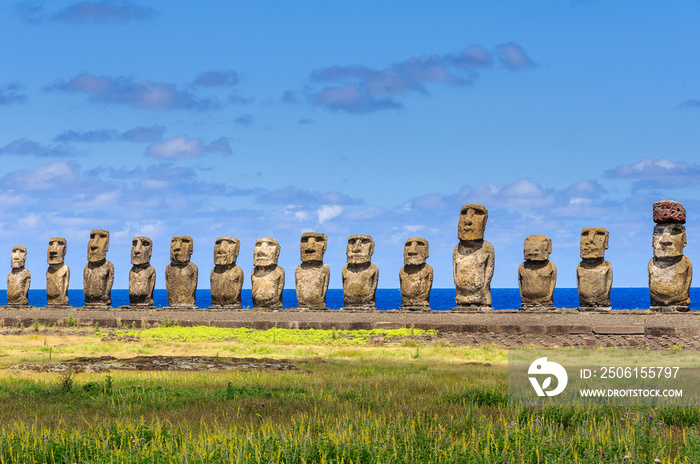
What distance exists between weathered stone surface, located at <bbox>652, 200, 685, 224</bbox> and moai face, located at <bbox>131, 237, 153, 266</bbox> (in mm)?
17821

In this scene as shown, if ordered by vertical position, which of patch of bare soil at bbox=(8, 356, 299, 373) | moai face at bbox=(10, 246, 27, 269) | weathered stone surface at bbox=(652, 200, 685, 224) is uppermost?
weathered stone surface at bbox=(652, 200, 685, 224)

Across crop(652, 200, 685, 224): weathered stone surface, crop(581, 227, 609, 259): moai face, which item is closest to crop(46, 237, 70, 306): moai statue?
crop(581, 227, 609, 259): moai face

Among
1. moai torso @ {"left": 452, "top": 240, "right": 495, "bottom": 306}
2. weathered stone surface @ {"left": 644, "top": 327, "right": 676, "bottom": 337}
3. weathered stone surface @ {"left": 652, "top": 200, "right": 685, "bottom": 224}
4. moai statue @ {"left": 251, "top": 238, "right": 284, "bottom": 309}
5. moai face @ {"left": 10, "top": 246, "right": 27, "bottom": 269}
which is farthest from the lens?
moai face @ {"left": 10, "top": 246, "right": 27, "bottom": 269}

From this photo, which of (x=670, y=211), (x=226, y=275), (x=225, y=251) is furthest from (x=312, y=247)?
(x=670, y=211)

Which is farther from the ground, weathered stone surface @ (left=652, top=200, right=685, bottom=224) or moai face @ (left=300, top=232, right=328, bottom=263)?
weathered stone surface @ (left=652, top=200, right=685, bottom=224)

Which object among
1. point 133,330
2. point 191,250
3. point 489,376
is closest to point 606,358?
point 489,376

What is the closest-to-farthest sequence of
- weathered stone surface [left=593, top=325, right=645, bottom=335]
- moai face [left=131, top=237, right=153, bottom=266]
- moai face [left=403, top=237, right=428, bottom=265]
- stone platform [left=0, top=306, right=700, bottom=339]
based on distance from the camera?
weathered stone surface [left=593, top=325, right=645, bottom=335] → stone platform [left=0, top=306, right=700, bottom=339] → moai face [left=403, top=237, right=428, bottom=265] → moai face [left=131, top=237, right=153, bottom=266]

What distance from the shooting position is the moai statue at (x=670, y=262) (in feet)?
82.1

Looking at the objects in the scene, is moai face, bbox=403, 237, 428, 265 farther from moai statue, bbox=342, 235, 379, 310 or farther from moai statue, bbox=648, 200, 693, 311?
moai statue, bbox=648, 200, 693, 311

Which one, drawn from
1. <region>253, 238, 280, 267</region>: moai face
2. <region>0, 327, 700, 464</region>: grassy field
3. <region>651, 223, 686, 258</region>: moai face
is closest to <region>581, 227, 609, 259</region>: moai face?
<region>651, 223, 686, 258</region>: moai face

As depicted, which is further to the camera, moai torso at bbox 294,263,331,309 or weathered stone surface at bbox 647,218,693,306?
moai torso at bbox 294,263,331,309

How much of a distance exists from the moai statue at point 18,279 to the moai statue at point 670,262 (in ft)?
77.5

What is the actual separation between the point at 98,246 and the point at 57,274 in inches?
87.4

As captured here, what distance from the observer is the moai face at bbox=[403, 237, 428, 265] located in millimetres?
26219
